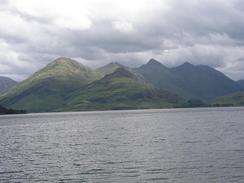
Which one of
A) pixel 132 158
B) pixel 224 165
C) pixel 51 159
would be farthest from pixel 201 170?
pixel 51 159

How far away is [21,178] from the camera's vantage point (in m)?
65.3

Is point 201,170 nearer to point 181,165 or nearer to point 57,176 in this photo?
point 181,165

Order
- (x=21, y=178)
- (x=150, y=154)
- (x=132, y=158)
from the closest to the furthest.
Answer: (x=21, y=178), (x=132, y=158), (x=150, y=154)

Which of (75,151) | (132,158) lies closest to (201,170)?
(132,158)

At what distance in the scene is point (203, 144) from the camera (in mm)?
105938

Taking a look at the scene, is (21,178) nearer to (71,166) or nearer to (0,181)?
(0,181)

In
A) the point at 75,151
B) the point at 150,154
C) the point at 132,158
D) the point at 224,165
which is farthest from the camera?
the point at 75,151

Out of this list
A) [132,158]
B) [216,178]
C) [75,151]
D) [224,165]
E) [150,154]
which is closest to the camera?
[216,178]

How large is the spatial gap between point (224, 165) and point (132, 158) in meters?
20.4

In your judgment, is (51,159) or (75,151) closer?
(51,159)

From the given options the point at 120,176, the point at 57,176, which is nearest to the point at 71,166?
the point at 57,176

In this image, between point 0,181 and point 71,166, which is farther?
point 71,166

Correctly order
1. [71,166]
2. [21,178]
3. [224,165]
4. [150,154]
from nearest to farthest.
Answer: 1. [21,178]
2. [224,165]
3. [71,166]
4. [150,154]

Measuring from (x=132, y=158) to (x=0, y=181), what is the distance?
29.4 meters
